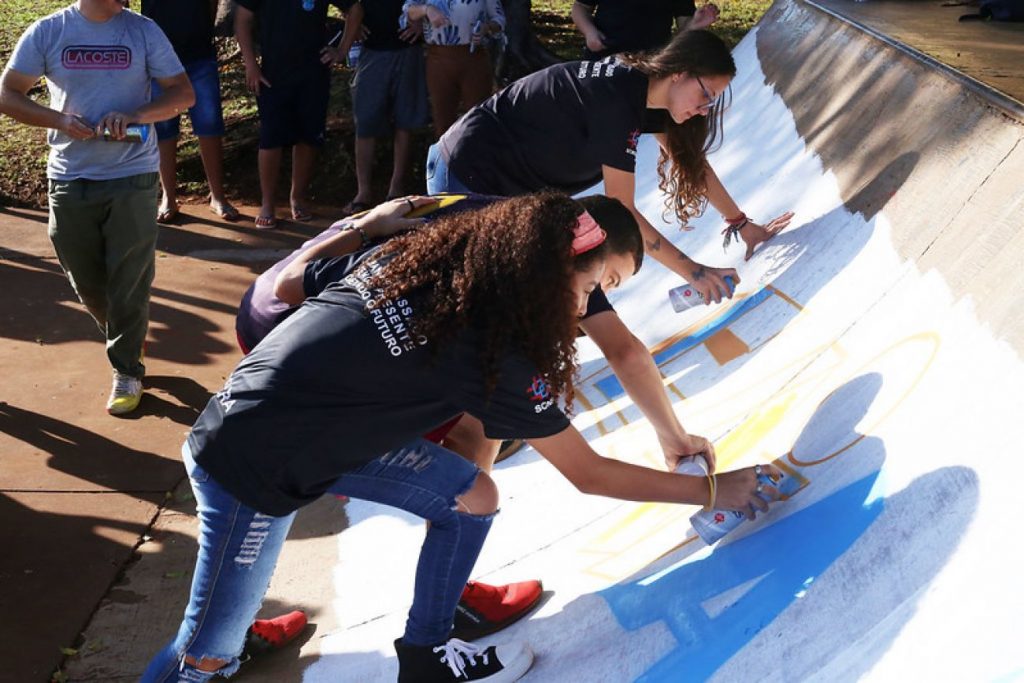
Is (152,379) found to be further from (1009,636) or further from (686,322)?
(1009,636)

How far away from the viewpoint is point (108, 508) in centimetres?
462

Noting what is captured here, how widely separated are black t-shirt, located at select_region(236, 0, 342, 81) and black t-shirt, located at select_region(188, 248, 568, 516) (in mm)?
5870

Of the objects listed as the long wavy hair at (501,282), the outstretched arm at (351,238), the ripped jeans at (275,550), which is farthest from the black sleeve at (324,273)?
the ripped jeans at (275,550)

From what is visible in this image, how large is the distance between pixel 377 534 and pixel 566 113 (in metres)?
1.67

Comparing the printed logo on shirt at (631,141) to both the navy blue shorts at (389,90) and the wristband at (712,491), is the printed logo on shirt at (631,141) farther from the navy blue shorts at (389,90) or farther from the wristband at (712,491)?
the navy blue shorts at (389,90)

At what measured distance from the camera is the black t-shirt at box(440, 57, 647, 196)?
3.94m

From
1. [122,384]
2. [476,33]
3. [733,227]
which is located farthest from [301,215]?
[733,227]

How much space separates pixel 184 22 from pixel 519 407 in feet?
20.2

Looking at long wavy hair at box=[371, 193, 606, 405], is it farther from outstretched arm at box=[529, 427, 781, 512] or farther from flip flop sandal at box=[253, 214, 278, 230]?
flip flop sandal at box=[253, 214, 278, 230]

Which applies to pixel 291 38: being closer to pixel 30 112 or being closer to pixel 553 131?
pixel 30 112

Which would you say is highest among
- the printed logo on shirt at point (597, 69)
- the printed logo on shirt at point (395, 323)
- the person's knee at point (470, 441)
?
the printed logo on shirt at point (597, 69)

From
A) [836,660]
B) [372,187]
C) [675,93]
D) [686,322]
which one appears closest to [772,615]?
[836,660]

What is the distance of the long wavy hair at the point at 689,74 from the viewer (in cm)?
383

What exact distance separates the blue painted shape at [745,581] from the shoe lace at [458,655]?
0.41m
